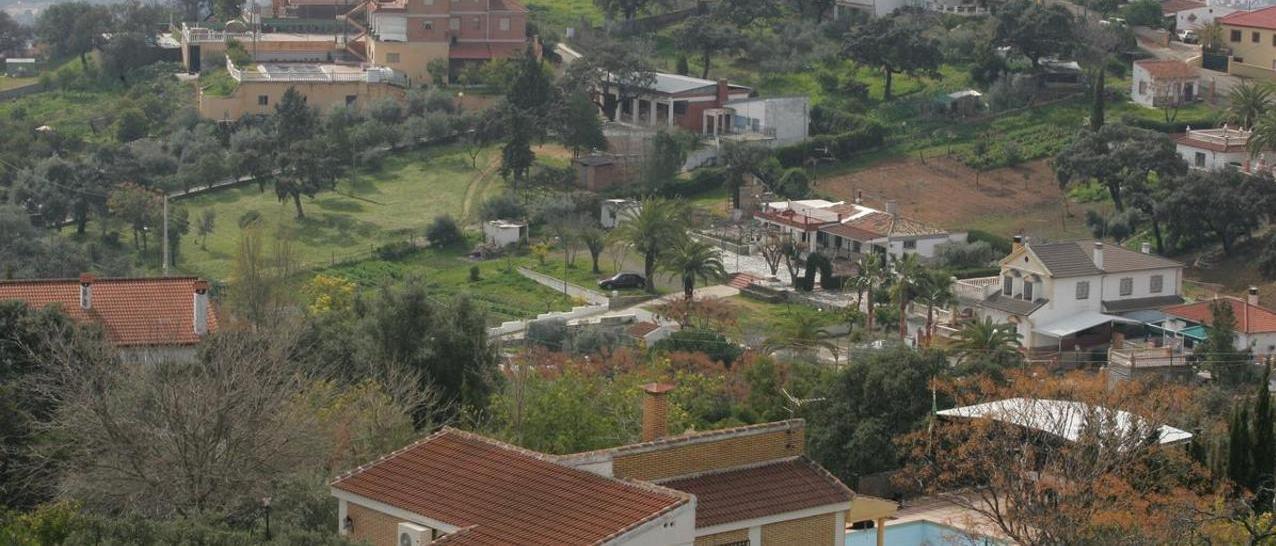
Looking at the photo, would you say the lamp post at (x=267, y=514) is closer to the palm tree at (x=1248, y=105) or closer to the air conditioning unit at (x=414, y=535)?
the air conditioning unit at (x=414, y=535)

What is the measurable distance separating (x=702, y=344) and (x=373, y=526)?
31.0 m

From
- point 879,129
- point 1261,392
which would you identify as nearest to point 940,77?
point 879,129

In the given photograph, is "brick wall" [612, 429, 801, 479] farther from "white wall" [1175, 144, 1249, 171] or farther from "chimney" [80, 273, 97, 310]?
"white wall" [1175, 144, 1249, 171]

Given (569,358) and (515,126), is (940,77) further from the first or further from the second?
(569,358)

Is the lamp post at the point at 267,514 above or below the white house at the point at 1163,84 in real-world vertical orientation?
below

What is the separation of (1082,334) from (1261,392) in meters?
23.0

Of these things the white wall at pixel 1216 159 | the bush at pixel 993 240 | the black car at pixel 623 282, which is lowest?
the black car at pixel 623 282

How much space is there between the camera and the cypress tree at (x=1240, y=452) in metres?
38.2

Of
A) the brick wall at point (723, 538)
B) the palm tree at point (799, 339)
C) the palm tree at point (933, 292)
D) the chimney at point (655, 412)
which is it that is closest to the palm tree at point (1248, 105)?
the palm tree at point (933, 292)

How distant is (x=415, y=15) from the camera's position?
295 feet

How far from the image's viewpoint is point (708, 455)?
1136 inches

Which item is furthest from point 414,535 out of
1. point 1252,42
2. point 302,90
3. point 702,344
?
point 1252,42

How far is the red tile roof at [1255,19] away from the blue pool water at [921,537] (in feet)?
176

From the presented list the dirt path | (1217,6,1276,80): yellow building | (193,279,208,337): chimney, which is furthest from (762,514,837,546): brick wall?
(1217,6,1276,80): yellow building
